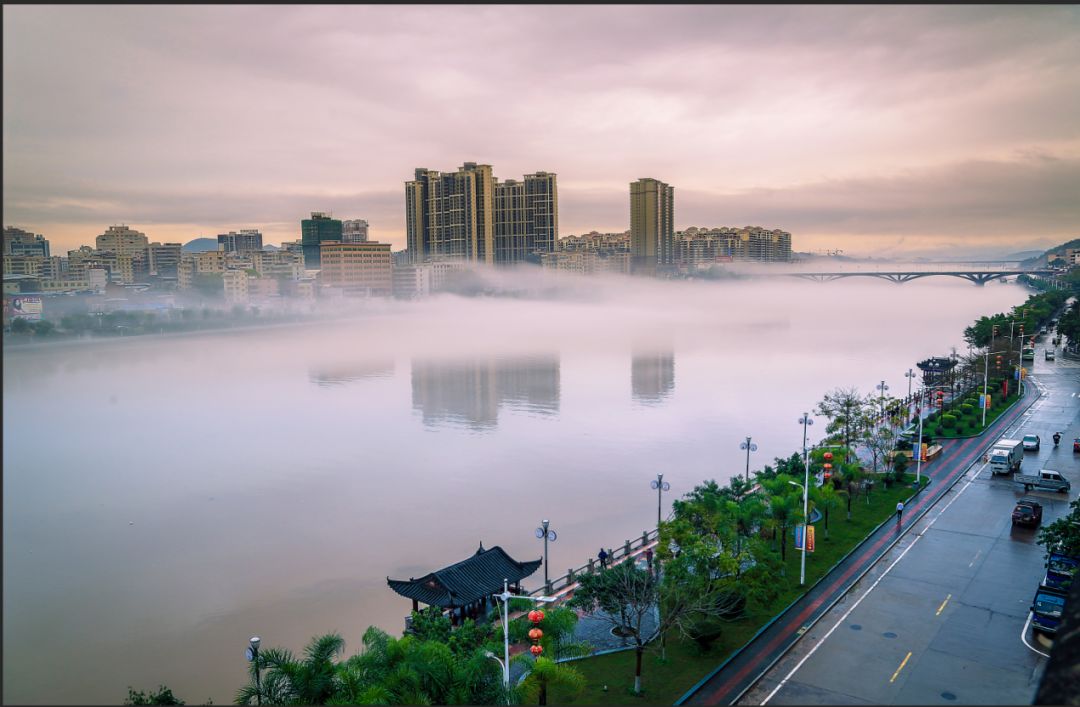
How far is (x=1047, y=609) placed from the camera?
15.1m

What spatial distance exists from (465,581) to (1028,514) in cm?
1673

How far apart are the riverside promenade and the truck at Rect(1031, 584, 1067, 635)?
12.7 ft

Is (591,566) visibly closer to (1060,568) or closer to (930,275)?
(1060,568)

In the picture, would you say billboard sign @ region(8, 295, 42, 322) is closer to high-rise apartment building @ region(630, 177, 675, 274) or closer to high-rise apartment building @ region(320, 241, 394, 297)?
high-rise apartment building @ region(320, 241, 394, 297)

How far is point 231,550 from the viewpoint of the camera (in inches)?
928

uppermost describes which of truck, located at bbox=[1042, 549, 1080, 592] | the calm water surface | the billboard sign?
the billboard sign

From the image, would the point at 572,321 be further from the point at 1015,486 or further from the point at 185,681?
the point at 185,681

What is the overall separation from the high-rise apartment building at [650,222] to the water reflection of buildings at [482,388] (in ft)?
393

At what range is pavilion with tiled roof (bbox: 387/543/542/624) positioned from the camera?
1705cm

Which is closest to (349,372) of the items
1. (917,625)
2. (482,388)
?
(482,388)

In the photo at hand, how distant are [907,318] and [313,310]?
96.2m

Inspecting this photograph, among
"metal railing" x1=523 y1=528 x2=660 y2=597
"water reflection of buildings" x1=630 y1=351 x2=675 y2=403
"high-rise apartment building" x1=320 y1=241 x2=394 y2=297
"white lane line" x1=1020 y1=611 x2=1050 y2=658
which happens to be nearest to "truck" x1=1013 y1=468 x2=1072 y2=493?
"white lane line" x1=1020 y1=611 x2=1050 y2=658

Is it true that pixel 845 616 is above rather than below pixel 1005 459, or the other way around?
below

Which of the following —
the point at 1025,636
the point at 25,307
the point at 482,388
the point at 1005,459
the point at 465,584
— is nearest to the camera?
the point at 1025,636
